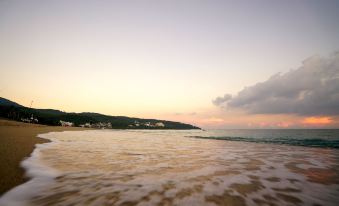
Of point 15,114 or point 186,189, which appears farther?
point 15,114

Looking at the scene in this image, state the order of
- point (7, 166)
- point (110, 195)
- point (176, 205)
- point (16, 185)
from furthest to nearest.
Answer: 1. point (7, 166)
2. point (16, 185)
3. point (110, 195)
4. point (176, 205)

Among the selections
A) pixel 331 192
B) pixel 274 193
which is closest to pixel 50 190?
pixel 274 193

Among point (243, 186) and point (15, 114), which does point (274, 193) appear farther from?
point (15, 114)

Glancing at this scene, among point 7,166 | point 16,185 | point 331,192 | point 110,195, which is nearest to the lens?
point 110,195

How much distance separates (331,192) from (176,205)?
565cm

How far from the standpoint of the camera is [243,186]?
7.90m

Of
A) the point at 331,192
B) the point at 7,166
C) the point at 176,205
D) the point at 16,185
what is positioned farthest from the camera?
the point at 7,166

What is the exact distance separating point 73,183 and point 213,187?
505cm

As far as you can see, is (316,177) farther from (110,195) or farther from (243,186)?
(110,195)

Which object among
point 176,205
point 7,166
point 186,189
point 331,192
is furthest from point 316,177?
point 7,166

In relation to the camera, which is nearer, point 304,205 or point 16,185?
point 304,205

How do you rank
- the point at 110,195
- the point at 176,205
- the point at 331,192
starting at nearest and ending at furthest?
1. the point at 176,205
2. the point at 110,195
3. the point at 331,192

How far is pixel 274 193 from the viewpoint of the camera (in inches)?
279

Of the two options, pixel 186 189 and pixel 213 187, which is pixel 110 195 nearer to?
pixel 186 189
